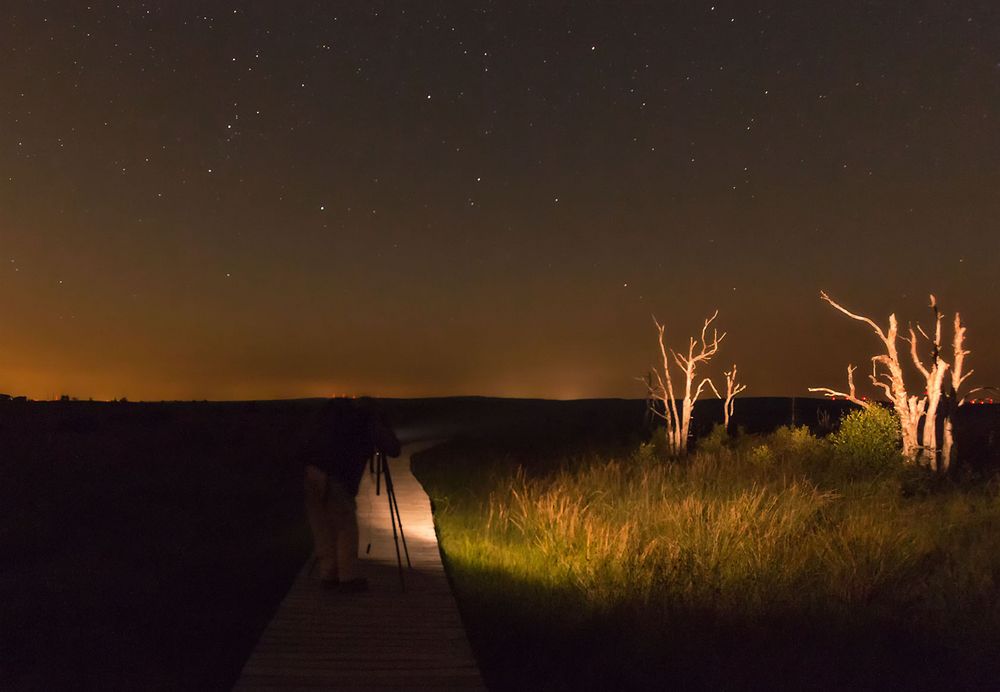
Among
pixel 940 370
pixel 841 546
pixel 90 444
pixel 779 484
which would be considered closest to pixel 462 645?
pixel 841 546

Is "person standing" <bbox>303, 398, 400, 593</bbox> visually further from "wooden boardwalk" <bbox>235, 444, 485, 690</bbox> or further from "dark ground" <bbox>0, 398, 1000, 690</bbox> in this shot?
"dark ground" <bbox>0, 398, 1000, 690</bbox>

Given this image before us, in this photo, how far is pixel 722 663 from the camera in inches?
280

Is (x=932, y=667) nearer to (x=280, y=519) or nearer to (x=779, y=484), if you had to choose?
(x=779, y=484)

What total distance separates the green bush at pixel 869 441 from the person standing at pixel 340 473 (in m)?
13.9

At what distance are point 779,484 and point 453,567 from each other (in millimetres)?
7727

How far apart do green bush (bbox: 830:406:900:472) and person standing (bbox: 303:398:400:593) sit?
1388 cm

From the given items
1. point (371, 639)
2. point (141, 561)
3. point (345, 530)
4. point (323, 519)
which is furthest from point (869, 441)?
point (371, 639)

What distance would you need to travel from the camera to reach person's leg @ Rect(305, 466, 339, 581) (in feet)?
28.9

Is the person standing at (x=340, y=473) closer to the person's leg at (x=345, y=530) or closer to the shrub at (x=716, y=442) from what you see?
the person's leg at (x=345, y=530)

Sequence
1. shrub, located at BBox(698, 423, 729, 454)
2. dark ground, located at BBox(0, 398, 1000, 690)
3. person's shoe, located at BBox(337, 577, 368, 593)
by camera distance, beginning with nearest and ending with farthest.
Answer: dark ground, located at BBox(0, 398, 1000, 690)
person's shoe, located at BBox(337, 577, 368, 593)
shrub, located at BBox(698, 423, 729, 454)

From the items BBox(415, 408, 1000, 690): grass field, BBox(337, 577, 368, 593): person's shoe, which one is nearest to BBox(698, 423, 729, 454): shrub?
BBox(415, 408, 1000, 690): grass field

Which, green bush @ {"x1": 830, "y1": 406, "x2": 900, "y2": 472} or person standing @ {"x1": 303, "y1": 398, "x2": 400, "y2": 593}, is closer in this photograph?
person standing @ {"x1": 303, "y1": 398, "x2": 400, "y2": 593}

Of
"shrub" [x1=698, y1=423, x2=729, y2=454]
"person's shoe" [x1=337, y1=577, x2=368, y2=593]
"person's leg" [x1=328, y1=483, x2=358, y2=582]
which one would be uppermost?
"shrub" [x1=698, y1=423, x2=729, y2=454]

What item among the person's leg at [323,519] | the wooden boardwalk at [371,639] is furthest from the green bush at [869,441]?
the person's leg at [323,519]
